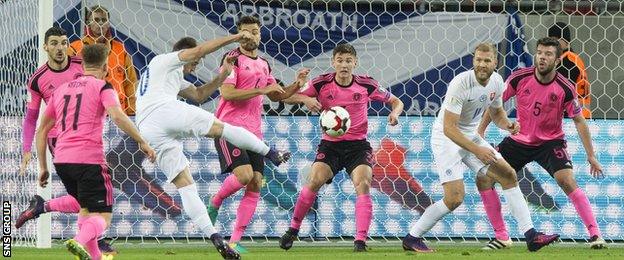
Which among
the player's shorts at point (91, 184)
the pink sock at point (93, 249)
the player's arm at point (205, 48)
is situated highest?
the player's arm at point (205, 48)

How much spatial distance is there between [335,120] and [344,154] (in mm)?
510

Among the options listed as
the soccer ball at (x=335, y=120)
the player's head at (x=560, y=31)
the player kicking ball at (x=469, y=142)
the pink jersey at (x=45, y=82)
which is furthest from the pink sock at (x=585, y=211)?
the pink jersey at (x=45, y=82)

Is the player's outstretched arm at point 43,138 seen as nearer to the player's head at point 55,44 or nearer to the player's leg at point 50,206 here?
the player's leg at point 50,206

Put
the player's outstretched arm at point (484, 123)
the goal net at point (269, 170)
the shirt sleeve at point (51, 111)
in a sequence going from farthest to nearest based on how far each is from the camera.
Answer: the goal net at point (269, 170) → the player's outstretched arm at point (484, 123) → the shirt sleeve at point (51, 111)

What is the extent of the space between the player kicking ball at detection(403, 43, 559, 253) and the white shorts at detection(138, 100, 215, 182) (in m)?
2.16

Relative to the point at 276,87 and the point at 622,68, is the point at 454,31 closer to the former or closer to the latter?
the point at 622,68

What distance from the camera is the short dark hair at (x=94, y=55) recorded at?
962cm

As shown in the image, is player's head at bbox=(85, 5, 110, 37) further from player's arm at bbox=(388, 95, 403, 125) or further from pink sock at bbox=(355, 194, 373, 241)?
pink sock at bbox=(355, 194, 373, 241)

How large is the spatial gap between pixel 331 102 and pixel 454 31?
→ 7.58 feet

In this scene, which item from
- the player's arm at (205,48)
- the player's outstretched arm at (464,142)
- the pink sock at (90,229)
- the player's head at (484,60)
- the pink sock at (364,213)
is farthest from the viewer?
the pink sock at (364,213)

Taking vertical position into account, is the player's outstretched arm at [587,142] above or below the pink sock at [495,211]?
above

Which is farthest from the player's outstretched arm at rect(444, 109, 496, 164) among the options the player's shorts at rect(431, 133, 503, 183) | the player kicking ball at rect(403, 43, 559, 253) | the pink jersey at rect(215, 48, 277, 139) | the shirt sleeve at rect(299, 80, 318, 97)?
the pink jersey at rect(215, 48, 277, 139)

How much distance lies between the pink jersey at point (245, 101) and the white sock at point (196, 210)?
65.8 inches

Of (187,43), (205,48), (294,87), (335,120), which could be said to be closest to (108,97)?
(205,48)
